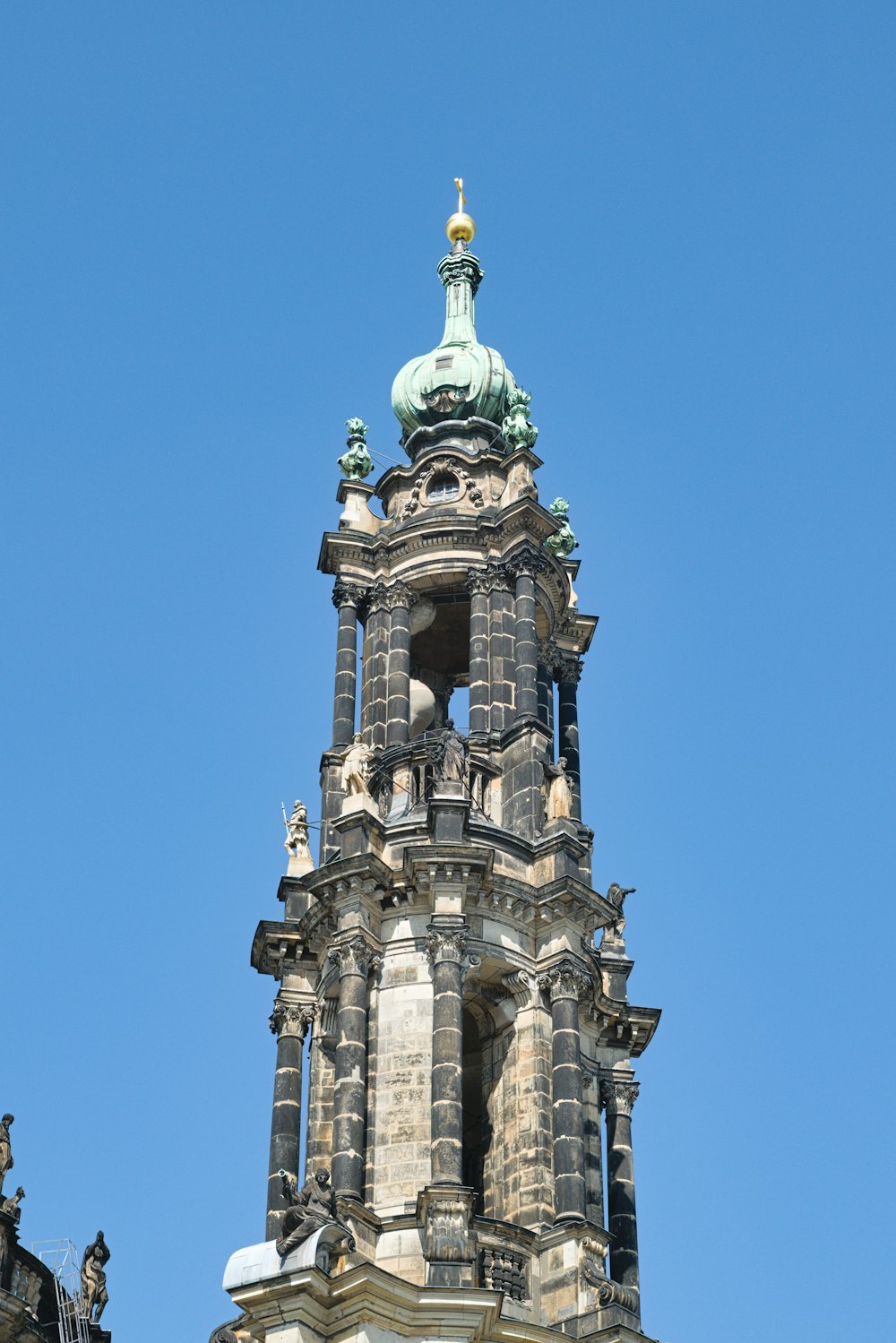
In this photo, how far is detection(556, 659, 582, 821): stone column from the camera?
1982 inches

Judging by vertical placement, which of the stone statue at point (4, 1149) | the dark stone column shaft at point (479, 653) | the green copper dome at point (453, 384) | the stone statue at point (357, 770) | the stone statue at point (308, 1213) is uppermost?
the green copper dome at point (453, 384)

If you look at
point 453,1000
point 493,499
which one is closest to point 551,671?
point 493,499

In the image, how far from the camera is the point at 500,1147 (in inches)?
1657

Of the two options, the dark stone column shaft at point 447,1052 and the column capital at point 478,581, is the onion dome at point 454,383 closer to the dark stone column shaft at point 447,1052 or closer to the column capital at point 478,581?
the column capital at point 478,581

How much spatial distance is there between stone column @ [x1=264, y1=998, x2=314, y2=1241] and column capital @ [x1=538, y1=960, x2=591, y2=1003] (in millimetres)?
4776

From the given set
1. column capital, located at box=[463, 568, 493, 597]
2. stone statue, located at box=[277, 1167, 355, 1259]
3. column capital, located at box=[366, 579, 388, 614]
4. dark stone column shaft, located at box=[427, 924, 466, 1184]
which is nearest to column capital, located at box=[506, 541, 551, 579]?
column capital, located at box=[463, 568, 493, 597]

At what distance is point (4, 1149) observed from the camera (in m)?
42.4

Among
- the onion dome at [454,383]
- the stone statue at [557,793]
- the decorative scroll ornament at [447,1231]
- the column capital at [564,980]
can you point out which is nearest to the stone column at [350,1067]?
the decorative scroll ornament at [447,1231]

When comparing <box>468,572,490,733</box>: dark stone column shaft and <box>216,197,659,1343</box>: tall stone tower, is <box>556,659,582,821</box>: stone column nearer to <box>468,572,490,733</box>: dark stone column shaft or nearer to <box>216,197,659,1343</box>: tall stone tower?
<box>216,197,659,1343</box>: tall stone tower

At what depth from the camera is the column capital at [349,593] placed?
164 ft

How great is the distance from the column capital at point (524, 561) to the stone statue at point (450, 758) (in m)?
4.57

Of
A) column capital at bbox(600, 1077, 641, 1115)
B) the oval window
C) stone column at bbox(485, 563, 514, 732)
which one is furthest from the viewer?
the oval window

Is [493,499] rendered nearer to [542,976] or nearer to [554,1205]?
[542,976]

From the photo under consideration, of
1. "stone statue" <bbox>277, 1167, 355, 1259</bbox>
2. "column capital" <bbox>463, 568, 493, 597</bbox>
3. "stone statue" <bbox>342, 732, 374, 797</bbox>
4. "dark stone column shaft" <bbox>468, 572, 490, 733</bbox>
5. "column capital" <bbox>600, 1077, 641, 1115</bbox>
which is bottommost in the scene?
"stone statue" <bbox>277, 1167, 355, 1259</bbox>
